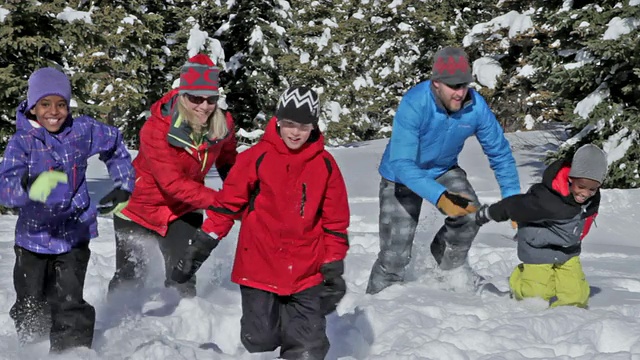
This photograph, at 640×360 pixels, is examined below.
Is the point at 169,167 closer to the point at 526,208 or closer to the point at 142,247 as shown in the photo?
the point at 142,247

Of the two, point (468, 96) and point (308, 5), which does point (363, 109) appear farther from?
point (468, 96)

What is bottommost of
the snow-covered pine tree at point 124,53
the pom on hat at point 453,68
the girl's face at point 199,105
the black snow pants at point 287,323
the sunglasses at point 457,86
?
the snow-covered pine tree at point 124,53

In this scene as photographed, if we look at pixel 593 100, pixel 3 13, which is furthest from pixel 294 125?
pixel 593 100

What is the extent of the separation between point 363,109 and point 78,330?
31.2m

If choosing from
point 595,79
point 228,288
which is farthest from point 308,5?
point 228,288

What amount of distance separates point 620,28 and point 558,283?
8.16 metres

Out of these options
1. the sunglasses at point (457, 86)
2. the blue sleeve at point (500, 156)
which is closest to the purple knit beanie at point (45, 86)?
the sunglasses at point (457, 86)

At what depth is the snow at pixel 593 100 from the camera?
516 inches

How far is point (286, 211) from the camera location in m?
3.96

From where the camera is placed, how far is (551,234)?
555cm

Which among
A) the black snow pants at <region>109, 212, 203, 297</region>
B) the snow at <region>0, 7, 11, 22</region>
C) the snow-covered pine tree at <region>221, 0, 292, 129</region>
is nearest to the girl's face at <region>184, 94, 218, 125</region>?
the black snow pants at <region>109, 212, 203, 297</region>

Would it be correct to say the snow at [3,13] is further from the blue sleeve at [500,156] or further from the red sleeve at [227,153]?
the blue sleeve at [500,156]

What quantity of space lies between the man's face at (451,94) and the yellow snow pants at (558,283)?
141 cm

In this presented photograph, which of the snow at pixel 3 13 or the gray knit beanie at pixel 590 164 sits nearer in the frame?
the gray knit beanie at pixel 590 164
